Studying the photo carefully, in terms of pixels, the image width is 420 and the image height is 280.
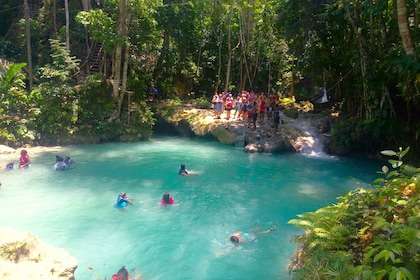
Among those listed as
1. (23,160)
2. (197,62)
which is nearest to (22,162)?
(23,160)

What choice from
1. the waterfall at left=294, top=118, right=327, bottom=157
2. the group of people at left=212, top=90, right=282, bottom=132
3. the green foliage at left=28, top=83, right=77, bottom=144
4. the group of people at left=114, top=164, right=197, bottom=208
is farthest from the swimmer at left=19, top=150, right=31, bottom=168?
the waterfall at left=294, top=118, right=327, bottom=157

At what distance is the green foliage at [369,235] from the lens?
3975 millimetres

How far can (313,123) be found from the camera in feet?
63.5

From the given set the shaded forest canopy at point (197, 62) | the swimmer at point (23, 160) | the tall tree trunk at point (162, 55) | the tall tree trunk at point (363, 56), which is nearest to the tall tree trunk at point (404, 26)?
the shaded forest canopy at point (197, 62)

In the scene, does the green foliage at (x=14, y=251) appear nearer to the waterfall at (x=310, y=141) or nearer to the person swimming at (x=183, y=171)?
the person swimming at (x=183, y=171)

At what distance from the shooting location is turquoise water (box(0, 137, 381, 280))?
726cm

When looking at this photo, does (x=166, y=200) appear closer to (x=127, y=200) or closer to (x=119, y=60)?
(x=127, y=200)

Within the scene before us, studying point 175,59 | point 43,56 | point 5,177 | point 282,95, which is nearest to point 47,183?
point 5,177

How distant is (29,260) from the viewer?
16.5 ft

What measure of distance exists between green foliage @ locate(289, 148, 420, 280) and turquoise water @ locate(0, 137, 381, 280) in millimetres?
785

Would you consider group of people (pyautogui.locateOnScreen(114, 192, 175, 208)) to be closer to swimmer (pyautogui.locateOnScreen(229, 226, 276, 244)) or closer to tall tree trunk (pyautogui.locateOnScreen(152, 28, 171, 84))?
swimmer (pyautogui.locateOnScreen(229, 226, 276, 244))

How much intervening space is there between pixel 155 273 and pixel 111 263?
37.8 inches

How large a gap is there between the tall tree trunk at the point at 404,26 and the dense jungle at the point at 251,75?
0.04m

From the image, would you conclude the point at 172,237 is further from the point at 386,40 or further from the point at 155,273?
the point at 386,40
